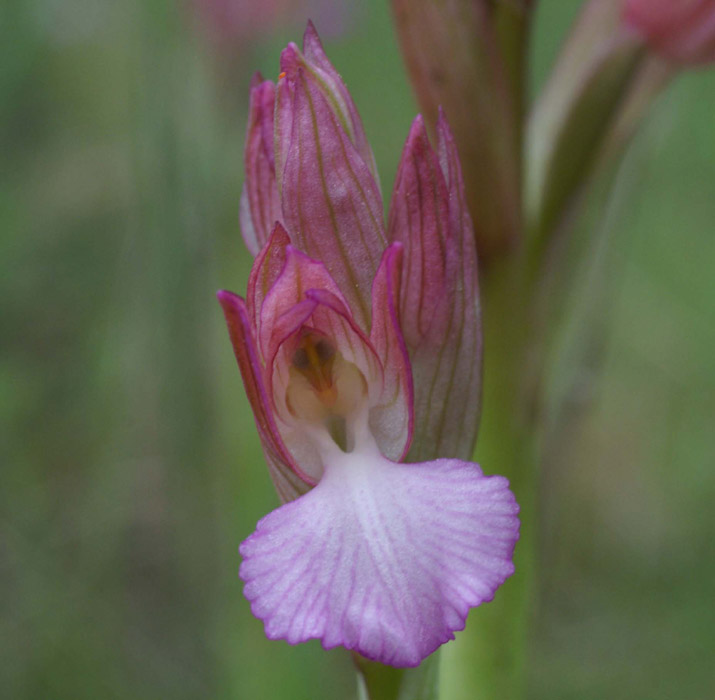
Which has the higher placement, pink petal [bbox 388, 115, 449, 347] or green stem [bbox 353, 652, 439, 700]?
pink petal [bbox 388, 115, 449, 347]

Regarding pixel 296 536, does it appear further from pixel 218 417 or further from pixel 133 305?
pixel 133 305

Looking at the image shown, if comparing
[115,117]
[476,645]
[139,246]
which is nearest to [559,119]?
[476,645]

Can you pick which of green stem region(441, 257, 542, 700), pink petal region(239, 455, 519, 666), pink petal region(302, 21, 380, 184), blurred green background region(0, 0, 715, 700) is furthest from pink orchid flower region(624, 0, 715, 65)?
pink petal region(239, 455, 519, 666)

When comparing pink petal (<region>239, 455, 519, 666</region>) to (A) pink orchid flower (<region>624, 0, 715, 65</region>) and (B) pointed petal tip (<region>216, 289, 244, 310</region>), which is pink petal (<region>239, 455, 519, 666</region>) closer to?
(B) pointed petal tip (<region>216, 289, 244, 310</region>)

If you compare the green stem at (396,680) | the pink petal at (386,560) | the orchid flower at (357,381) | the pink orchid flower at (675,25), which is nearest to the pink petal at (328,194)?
the orchid flower at (357,381)

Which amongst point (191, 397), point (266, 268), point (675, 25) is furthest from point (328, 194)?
point (191, 397)

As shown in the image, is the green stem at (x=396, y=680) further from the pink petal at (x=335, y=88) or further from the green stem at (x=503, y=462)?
the pink petal at (x=335, y=88)
